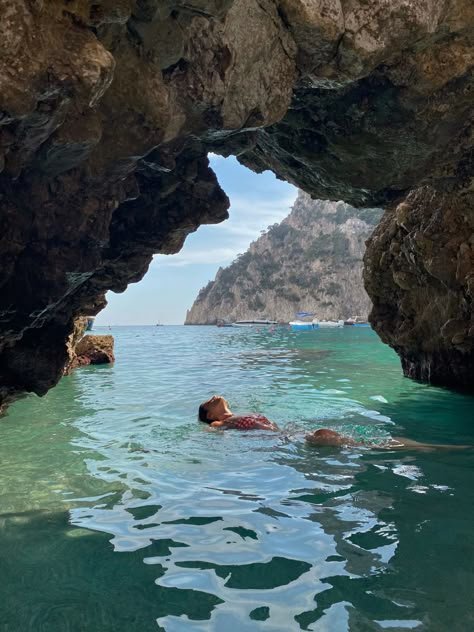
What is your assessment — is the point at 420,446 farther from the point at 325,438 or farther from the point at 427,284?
the point at 427,284

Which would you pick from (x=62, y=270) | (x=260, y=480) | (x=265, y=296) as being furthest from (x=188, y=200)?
(x=265, y=296)

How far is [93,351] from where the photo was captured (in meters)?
29.4

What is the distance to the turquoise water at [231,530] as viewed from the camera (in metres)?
3.88

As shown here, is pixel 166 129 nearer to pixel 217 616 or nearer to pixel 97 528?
pixel 97 528

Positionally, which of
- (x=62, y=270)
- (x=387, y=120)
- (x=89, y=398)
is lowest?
(x=89, y=398)

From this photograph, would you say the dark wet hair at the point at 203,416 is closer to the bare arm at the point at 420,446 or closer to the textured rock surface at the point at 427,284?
the bare arm at the point at 420,446

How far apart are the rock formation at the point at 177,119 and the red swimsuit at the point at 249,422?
3.68 meters

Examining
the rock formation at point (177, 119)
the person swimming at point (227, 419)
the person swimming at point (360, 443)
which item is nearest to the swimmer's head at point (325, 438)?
the person swimming at point (360, 443)

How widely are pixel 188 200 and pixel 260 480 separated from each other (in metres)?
5.13

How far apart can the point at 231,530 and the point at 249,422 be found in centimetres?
505

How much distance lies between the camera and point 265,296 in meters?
158

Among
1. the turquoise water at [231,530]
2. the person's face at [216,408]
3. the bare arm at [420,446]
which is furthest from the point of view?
the person's face at [216,408]

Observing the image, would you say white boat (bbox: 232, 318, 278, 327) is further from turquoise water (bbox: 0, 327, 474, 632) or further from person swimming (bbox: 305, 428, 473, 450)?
person swimming (bbox: 305, 428, 473, 450)

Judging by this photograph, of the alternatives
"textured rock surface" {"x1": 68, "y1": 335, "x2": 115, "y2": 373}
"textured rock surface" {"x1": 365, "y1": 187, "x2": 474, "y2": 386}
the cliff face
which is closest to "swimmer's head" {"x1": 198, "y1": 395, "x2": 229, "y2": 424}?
"textured rock surface" {"x1": 365, "y1": 187, "x2": 474, "y2": 386}
